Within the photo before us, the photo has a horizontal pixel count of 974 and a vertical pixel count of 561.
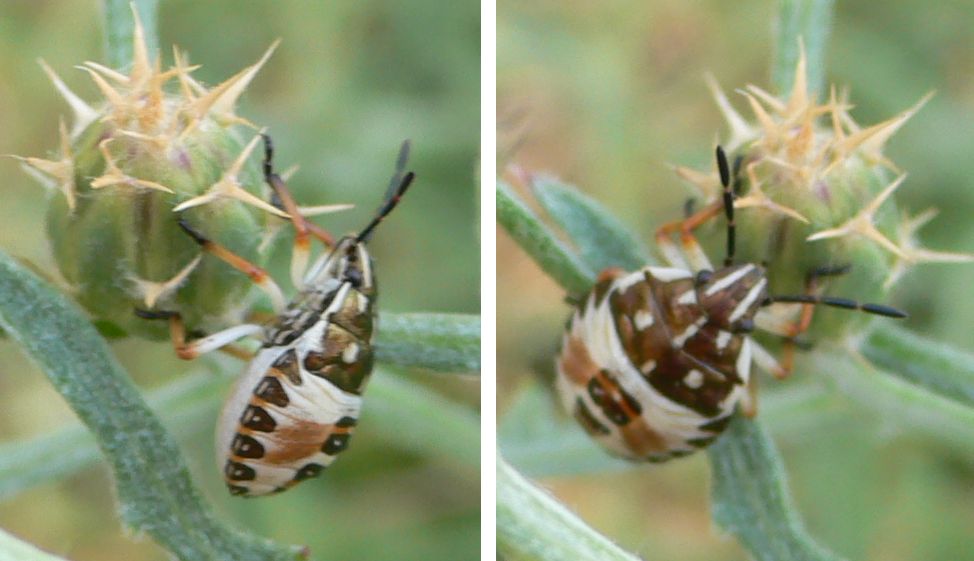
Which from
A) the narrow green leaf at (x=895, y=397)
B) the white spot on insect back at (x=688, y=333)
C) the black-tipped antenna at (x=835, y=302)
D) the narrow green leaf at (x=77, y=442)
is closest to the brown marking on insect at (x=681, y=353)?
the white spot on insect back at (x=688, y=333)

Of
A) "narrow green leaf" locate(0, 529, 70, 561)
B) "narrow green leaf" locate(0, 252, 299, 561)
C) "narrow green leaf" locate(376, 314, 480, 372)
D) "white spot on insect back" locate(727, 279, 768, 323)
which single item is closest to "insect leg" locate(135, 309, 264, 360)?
"narrow green leaf" locate(0, 252, 299, 561)

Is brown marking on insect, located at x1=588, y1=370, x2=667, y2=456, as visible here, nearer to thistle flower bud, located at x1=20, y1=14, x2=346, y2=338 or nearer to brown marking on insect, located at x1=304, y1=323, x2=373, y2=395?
brown marking on insect, located at x1=304, y1=323, x2=373, y2=395

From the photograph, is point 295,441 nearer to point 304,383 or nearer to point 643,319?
point 304,383

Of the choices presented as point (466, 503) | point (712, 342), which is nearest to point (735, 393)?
point (712, 342)

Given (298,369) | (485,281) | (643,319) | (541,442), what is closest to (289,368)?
(298,369)

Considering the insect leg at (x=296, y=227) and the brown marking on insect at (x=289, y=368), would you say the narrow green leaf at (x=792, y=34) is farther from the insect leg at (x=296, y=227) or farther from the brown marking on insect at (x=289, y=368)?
the brown marking on insect at (x=289, y=368)

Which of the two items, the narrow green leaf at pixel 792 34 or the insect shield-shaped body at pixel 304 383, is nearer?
the insect shield-shaped body at pixel 304 383
